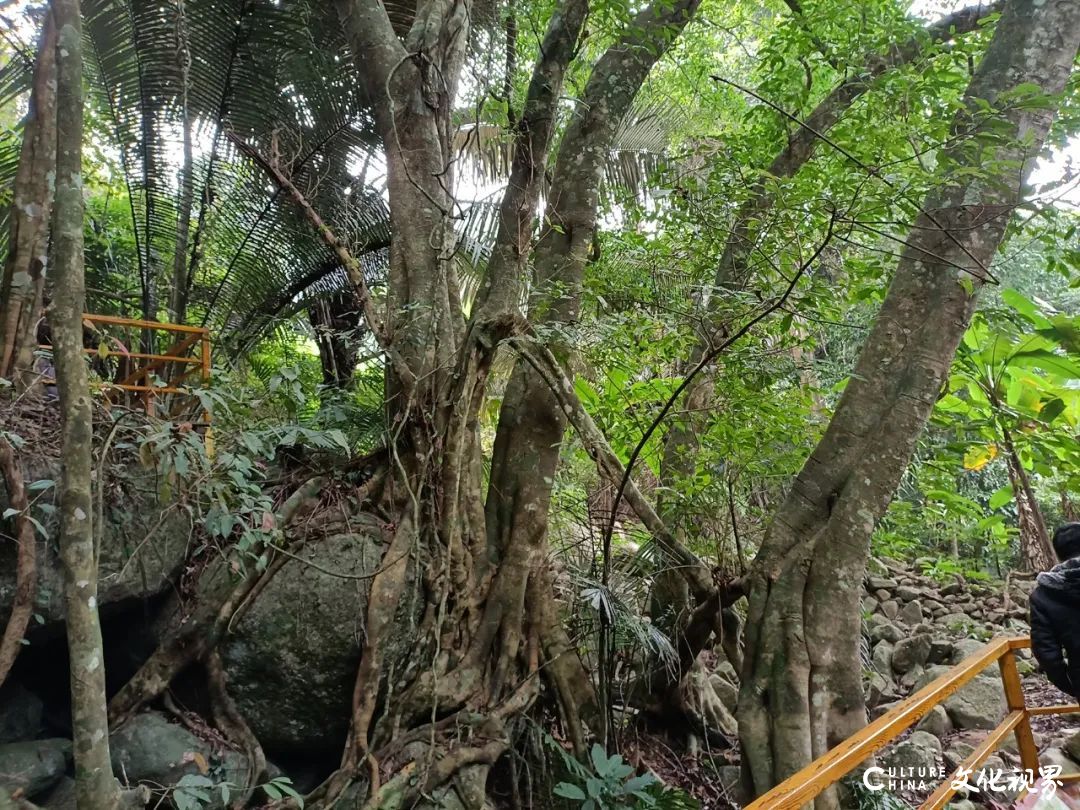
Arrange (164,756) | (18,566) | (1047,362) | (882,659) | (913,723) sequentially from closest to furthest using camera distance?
(913,723)
(18,566)
(164,756)
(1047,362)
(882,659)

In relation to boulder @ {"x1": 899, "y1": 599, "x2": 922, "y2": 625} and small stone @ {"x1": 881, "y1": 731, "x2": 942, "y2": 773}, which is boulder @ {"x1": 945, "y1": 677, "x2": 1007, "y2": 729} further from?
boulder @ {"x1": 899, "y1": 599, "x2": 922, "y2": 625}

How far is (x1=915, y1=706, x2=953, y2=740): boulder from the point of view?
5707 mm

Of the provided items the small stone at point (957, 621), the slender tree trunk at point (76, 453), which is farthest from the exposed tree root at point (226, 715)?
the small stone at point (957, 621)

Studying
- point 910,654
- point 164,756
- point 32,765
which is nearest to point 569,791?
point 164,756

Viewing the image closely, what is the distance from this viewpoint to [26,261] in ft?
12.6

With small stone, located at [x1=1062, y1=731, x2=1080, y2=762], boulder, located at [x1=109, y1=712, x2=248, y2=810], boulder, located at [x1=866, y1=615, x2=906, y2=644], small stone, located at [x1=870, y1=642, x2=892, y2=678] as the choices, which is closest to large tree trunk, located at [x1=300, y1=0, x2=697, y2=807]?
boulder, located at [x1=109, y1=712, x2=248, y2=810]

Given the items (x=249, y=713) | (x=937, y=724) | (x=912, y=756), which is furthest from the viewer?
(x=937, y=724)

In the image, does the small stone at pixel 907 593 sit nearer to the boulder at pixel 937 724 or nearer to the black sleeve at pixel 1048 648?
the boulder at pixel 937 724

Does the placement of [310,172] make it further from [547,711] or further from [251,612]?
[547,711]

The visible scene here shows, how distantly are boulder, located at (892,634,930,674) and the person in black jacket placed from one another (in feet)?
12.1

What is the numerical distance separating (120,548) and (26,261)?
1.64 m

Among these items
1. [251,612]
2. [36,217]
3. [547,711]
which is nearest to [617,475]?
[547,711]

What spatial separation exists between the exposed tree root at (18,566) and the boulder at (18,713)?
0.59m

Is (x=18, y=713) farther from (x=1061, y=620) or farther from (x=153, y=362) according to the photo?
(x=1061, y=620)
